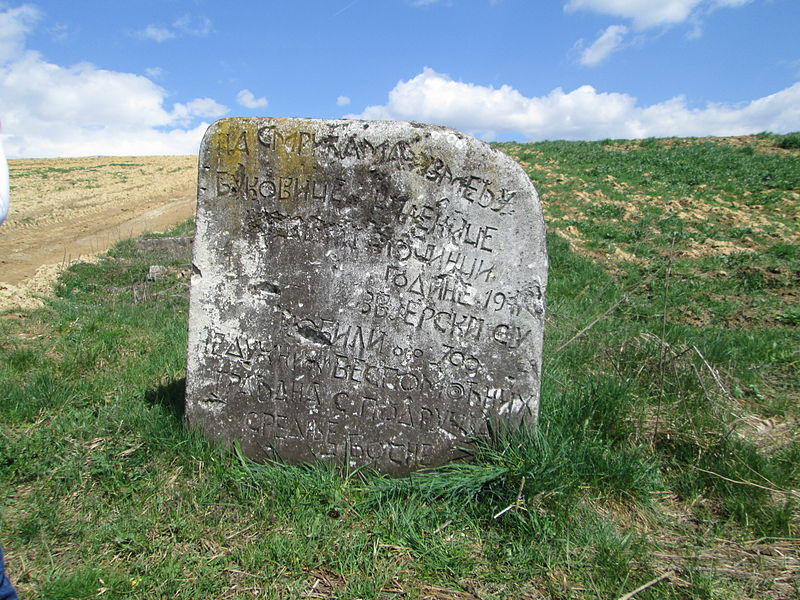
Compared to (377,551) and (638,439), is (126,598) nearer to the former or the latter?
(377,551)

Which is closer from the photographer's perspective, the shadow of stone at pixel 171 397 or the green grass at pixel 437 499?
the green grass at pixel 437 499

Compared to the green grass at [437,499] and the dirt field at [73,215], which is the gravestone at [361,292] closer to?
the green grass at [437,499]

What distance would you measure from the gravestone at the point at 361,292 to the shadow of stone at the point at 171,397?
292 mm

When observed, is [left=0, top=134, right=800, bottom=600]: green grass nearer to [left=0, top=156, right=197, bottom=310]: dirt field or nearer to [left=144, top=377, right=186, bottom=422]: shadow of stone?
[left=144, top=377, right=186, bottom=422]: shadow of stone

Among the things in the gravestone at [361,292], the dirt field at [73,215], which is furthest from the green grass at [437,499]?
the dirt field at [73,215]

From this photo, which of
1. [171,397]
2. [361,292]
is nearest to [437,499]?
[361,292]

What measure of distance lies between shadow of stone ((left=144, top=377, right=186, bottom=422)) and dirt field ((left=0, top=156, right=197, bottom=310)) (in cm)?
353

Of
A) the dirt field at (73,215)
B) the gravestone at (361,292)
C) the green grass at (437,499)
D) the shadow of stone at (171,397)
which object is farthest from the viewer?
the dirt field at (73,215)

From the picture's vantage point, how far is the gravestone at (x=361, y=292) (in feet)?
9.27

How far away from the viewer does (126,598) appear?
2.14 m

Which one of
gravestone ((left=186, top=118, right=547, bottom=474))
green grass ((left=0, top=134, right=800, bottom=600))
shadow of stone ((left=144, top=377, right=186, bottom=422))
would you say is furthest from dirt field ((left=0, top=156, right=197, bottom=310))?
gravestone ((left=186, top=118, right=547, bottom=474))

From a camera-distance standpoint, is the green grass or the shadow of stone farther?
the shadow of stone

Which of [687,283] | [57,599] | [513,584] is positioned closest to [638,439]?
[513,584]

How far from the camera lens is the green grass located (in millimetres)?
2301
